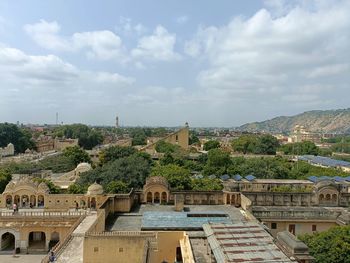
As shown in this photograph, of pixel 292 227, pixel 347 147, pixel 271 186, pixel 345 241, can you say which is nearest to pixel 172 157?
pixel 271 186

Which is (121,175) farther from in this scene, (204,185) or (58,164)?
(58,164)

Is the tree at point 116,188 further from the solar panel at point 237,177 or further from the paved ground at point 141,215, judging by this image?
the solar panel at point 237,177

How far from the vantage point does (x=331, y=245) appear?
20.0 metres

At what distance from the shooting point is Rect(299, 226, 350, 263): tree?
19.5m

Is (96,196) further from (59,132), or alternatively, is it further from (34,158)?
(59,132)

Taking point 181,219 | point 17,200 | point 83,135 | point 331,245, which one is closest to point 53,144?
point 83,135

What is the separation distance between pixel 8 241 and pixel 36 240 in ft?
6.40

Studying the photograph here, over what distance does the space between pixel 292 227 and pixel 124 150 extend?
130 ft

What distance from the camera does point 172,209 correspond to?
27672 millimetres

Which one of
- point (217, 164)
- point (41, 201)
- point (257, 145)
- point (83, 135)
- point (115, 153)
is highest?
point (83, 135)

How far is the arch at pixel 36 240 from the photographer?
2897 cm

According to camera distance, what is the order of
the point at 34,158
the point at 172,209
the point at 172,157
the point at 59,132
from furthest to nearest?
1. the point at 59,132
2. the point at 34,158
3. the point at 172,157
4. the point at 172,209

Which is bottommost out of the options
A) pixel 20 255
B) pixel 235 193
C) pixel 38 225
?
pixel 20 255

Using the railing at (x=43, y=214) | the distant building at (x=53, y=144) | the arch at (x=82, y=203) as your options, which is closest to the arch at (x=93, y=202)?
the arch at (x=82, y=203)
